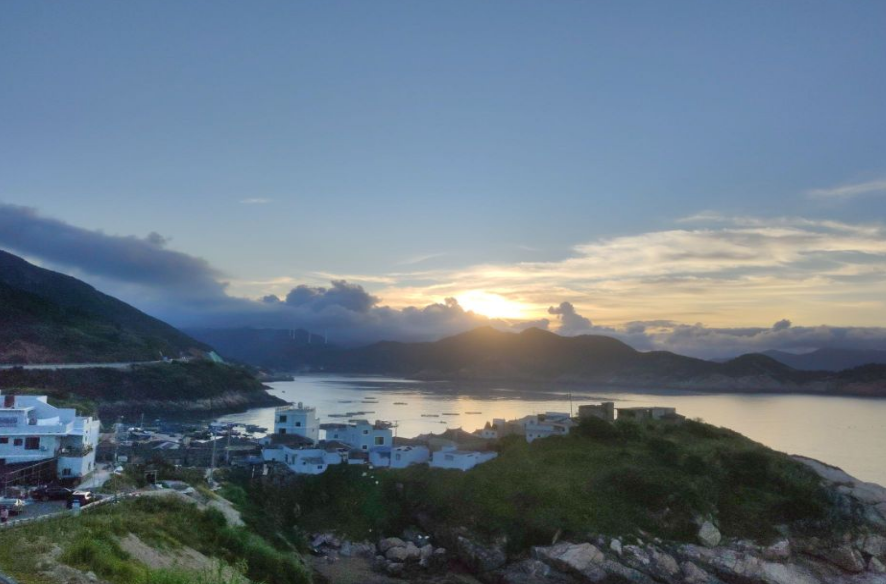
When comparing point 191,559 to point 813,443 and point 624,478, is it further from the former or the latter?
point 813,443

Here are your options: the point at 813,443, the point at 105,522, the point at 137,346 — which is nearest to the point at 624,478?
the point at 105,522

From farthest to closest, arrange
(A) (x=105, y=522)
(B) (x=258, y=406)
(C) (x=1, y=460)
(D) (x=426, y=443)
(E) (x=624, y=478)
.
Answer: (B) (x=258, y=406), (D) (x=426, y=443), (E) (x=624, y=478), (C) (x=1, y=460), (A) (x=105, y=522)

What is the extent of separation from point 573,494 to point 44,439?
24.0m

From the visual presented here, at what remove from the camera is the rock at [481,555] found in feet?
94.3

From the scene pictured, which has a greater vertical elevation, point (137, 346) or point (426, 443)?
point (137, 346)

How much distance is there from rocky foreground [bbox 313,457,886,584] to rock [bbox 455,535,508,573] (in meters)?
0.04

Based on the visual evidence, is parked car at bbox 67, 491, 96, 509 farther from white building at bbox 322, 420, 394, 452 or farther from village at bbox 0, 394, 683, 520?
white building at bbox 322, 420, 394, 452

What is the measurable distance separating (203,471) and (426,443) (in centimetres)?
1371

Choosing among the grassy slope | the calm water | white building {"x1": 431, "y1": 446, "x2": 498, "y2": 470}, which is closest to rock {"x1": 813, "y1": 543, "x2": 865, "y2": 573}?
white building {"x1": 431, "y1": 446, "x2": 498, "y2": 470}

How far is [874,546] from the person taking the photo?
30578mm

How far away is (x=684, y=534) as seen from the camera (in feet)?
97.3

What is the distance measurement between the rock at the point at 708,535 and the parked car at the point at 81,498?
2514 cm

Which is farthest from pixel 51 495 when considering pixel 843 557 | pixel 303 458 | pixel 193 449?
pixel 843 557

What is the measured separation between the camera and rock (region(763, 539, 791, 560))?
2892 cm
